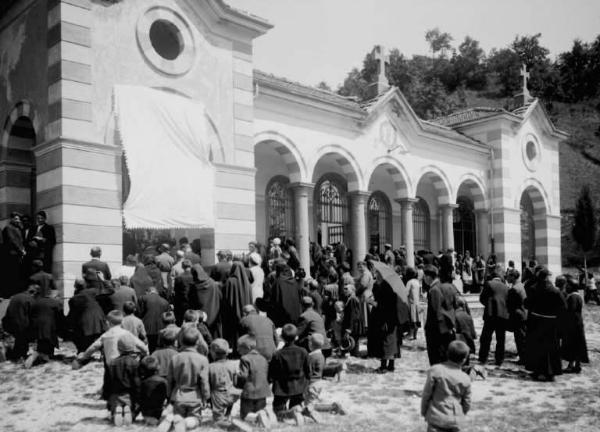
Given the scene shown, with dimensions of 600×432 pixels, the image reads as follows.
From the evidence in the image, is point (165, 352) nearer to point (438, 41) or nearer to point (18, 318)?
point (18, 318)

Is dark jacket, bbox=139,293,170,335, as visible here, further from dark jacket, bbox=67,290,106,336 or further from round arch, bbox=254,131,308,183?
round arch, bbox=254,131,308,183

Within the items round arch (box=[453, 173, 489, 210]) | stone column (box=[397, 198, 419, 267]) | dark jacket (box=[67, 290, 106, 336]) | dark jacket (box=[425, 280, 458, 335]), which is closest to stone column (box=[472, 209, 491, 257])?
round arch (box=[453, 173, 489, 210])

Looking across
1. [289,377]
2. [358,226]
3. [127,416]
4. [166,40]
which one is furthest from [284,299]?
[358,226]

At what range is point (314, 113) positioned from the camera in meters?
17.8

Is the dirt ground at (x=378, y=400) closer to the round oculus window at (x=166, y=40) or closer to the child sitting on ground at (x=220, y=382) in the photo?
the child sitting on ground at (x=220, y=382)

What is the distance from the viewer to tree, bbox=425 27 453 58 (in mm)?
73188

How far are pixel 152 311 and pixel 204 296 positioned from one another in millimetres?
876

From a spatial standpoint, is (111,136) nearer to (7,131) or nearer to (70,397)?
(7,131)

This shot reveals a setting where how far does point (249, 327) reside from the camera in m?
7.42

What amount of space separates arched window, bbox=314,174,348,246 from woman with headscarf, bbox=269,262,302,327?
11159mm

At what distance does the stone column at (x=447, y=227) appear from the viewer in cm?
2253

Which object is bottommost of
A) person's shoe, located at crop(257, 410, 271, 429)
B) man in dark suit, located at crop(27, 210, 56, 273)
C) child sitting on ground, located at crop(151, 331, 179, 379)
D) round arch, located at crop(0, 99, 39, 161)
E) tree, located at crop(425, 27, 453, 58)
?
person's shoe, located at crop(257, 410, 271, 429)

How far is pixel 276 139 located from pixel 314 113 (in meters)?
1.72

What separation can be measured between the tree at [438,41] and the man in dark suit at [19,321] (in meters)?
69.9
